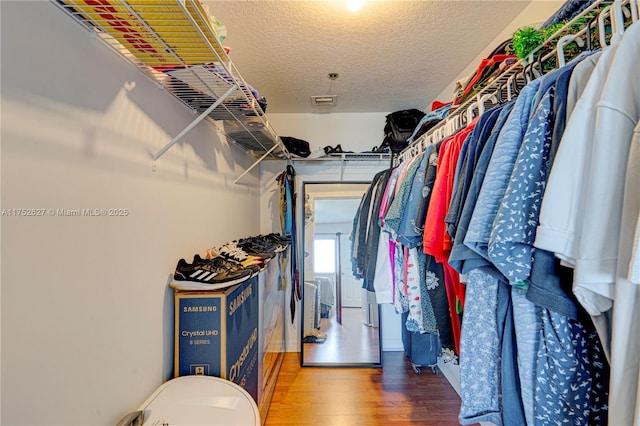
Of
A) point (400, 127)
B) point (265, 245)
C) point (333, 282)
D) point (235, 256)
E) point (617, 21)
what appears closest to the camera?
point (617, 21)

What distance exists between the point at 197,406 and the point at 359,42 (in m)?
1.91

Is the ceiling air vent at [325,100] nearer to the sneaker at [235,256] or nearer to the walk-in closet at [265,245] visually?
the walk-in closet at [265,245]

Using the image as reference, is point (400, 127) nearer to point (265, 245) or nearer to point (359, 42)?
point (359, 42)

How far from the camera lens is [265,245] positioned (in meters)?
1.89

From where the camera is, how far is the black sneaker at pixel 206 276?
3.45 feet

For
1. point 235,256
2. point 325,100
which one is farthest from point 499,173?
point 325,100

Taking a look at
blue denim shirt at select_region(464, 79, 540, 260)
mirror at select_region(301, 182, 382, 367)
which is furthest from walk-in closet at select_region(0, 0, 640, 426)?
mirror at select_region(301, 182, 382, 367)

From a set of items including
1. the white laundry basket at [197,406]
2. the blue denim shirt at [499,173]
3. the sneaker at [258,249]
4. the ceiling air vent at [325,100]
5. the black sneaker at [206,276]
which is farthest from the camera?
the ceiling air vent at [325,100]

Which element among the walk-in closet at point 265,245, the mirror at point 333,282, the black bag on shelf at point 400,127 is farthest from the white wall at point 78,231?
the black bag on shelf at point 400,127

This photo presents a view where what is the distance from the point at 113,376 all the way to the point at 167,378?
0.95 ft

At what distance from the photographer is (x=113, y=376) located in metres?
0.79

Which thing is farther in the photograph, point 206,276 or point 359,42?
point 359,42

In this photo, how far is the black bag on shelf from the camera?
90.4 inches

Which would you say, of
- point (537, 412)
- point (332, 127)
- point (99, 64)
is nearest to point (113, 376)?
point (99, 64)
